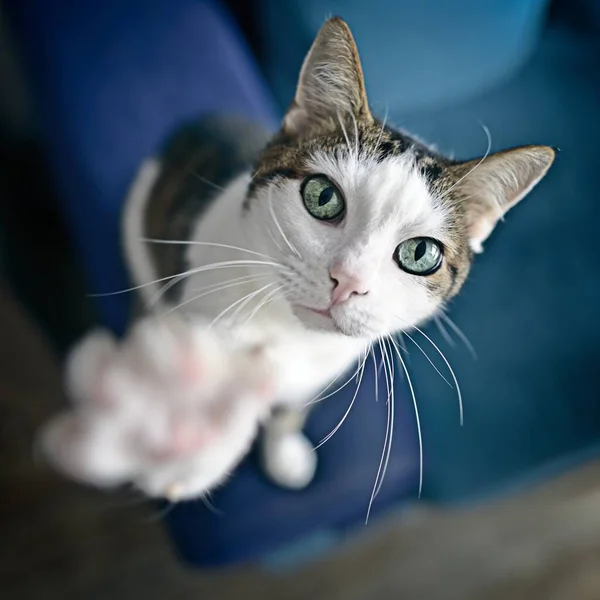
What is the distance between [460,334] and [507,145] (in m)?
0.18

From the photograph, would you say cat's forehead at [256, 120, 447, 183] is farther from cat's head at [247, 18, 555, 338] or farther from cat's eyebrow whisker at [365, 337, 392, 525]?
cat's eyebrow whisker at [365, 337, 392, 525]

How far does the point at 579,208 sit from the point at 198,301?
1.24 feet

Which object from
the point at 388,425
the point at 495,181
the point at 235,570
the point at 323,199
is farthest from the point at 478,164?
the point at 235,570

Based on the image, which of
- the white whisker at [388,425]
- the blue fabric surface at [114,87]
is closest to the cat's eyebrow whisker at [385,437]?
the white whisker at [388,425]

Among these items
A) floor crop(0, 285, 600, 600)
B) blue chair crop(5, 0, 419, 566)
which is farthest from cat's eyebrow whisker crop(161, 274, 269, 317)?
floor crop(0, 285, 600, 600)

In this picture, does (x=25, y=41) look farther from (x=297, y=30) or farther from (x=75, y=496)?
(x=75, y=496)

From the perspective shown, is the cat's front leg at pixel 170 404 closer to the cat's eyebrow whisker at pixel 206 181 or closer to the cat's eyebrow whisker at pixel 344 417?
the cat's eyebrow whisker at pixel 344 417

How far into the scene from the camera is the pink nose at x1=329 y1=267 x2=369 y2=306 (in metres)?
0.43

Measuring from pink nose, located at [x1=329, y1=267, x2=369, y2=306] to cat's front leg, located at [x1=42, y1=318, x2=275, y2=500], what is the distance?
0.13m

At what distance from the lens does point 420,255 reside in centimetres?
42

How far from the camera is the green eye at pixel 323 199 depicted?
45 centimetres

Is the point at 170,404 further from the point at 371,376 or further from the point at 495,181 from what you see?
the point at 495,181

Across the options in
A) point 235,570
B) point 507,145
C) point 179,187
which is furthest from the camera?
point 235,570

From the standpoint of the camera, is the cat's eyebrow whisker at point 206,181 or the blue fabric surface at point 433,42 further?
the cat's eyebrow whisker at point 206,181
